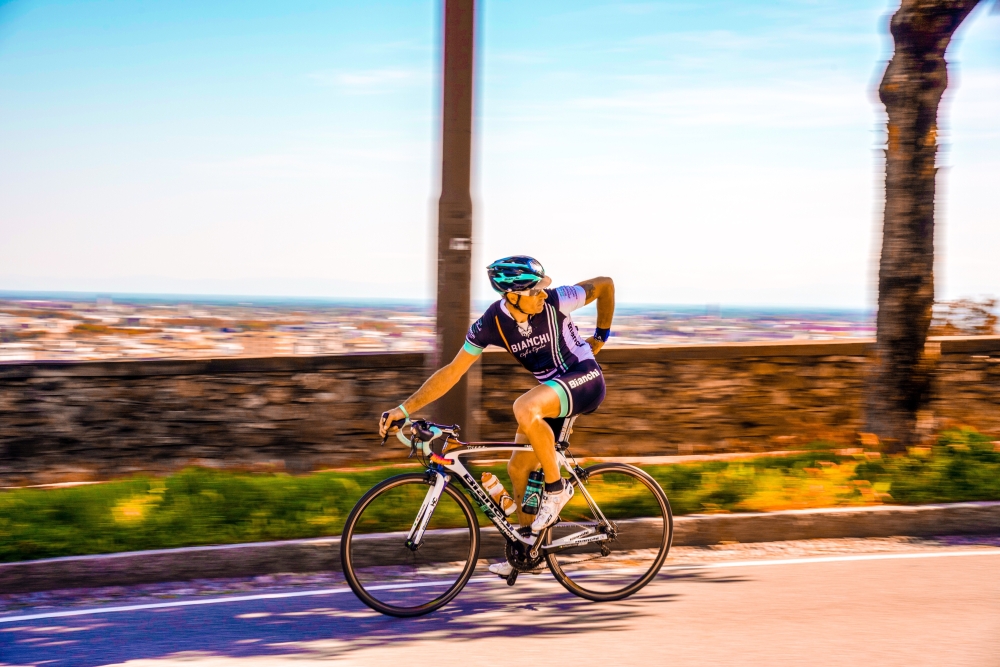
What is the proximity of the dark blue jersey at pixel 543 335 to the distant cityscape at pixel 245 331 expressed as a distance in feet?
10.5

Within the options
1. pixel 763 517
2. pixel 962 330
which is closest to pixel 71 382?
pixel 763 517

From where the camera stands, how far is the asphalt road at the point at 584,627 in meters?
4.48

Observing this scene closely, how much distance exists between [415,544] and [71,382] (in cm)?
488

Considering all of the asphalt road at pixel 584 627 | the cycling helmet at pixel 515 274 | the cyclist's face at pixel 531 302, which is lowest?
the asphalt road at pixel 584 627

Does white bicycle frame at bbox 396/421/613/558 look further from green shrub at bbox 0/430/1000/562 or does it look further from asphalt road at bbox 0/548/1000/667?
green shrub at bbox 0/430/1000/562

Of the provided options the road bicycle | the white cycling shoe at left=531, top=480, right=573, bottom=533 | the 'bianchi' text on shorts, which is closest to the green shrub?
the road bicycle

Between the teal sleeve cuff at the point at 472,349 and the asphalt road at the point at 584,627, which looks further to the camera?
the teal sleeve cuff at the point at 472,349

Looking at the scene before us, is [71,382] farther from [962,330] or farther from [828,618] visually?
[962,330]

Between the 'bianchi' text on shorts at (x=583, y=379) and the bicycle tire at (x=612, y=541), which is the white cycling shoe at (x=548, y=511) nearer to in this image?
the bicycle tire at (x=612, y=541)

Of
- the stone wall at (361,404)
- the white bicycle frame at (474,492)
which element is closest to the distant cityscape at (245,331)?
the stone wall at (361,404)

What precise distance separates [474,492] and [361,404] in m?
4.55

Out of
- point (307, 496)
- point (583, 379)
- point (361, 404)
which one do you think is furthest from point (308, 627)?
point (361, 404)

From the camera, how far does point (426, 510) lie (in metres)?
5.21

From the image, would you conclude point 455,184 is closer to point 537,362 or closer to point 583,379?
point 537,362
